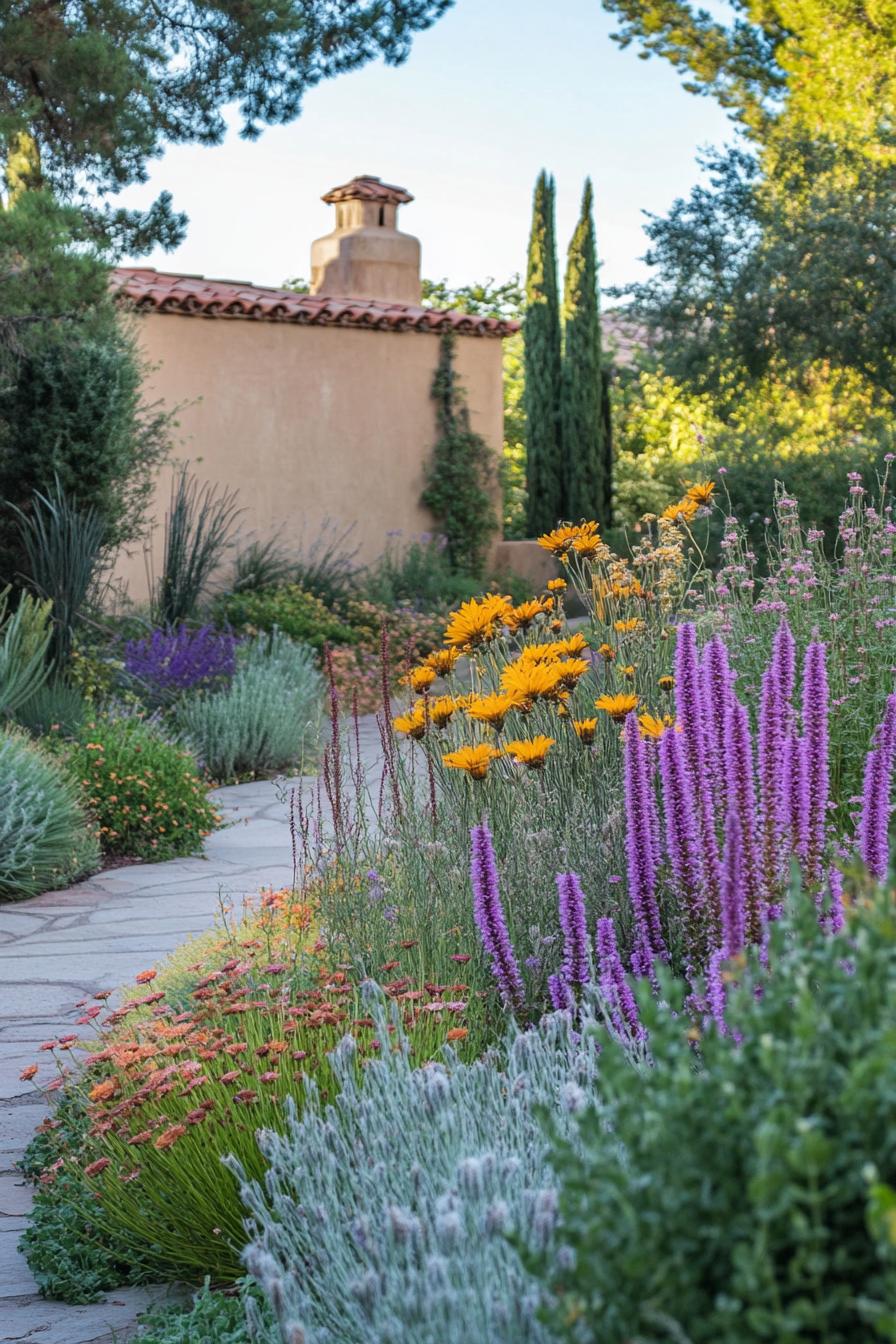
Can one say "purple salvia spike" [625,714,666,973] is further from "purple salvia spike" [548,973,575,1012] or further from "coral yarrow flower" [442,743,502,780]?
"coral yarrow flower" [442,743,502,780]

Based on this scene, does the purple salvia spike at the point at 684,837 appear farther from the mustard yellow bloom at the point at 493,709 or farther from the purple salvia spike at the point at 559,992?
the mustard yellow bloom at the point at 493,709

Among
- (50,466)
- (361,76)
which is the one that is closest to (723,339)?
(361,76)

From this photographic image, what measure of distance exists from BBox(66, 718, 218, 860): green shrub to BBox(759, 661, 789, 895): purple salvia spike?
478 centimetres

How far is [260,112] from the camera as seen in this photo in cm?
1062

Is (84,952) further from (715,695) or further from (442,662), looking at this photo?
(715,695)

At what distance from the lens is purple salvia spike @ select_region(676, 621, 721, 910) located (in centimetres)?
297

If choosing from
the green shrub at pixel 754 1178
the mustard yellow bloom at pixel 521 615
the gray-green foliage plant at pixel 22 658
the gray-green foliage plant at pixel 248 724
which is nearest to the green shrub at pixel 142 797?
the gray-green foliage plant at pixel 22 658

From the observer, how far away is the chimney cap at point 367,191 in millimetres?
18109

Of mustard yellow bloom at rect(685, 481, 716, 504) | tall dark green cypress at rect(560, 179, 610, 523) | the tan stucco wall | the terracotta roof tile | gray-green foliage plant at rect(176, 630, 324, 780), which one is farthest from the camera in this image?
tall dark green cypress at rect(560, 179, 610, 523)

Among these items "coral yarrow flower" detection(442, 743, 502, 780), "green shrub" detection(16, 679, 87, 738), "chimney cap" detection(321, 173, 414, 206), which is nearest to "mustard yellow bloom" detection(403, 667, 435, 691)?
"coral yarrow flower" detection(442, 743, 502, 780)

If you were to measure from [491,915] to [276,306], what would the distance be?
538 inches

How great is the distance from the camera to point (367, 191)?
713 inches

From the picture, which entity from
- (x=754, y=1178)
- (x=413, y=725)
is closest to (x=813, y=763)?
(x=413, y=725)

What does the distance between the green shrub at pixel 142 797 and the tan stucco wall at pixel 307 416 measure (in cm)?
696
